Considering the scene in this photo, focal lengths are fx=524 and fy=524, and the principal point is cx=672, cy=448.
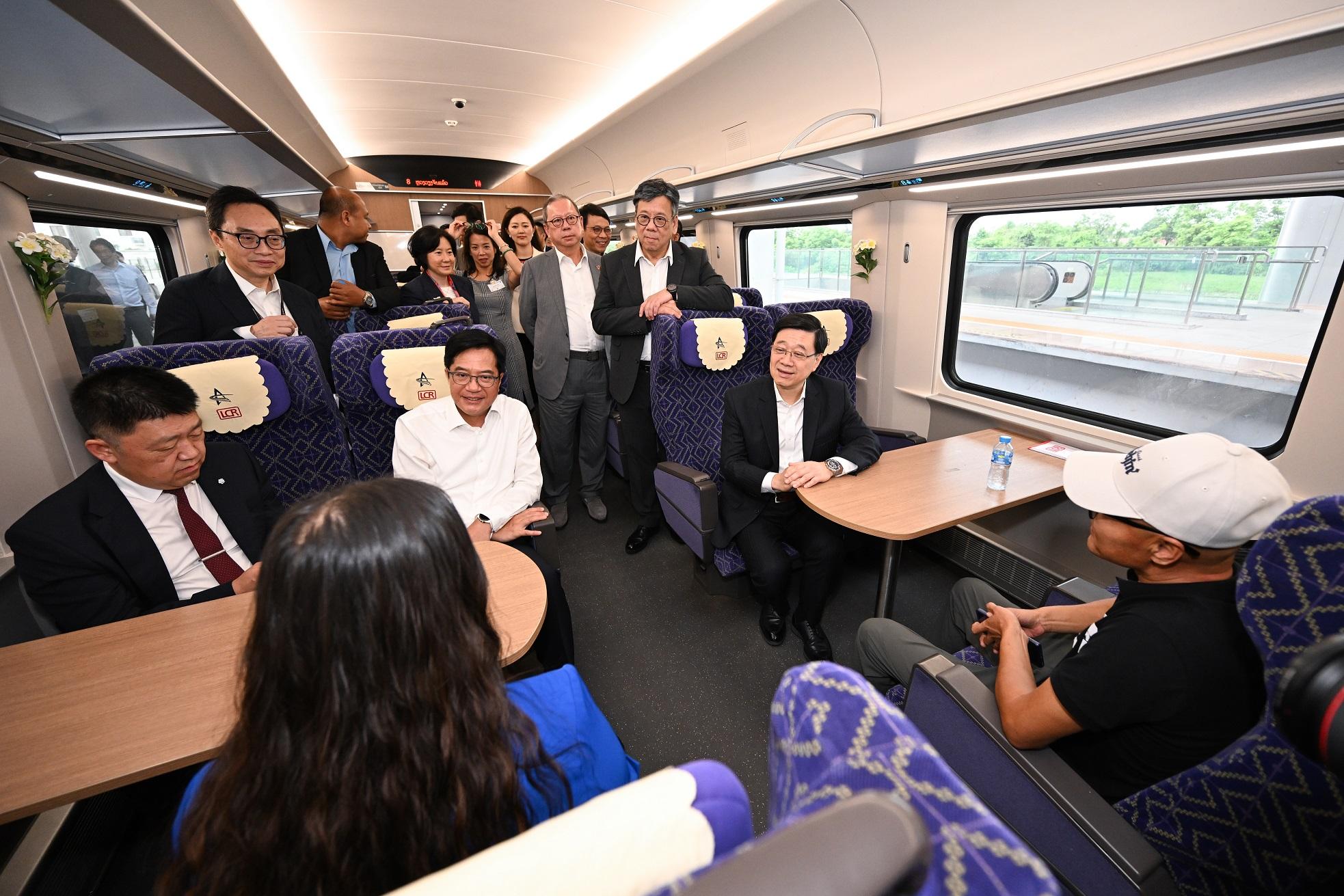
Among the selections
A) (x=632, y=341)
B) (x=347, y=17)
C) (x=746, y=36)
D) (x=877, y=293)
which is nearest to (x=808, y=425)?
(x=632, y=341)

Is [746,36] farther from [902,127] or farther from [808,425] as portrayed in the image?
[808,425]

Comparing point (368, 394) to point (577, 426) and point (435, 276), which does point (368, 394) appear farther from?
point (435, 276)

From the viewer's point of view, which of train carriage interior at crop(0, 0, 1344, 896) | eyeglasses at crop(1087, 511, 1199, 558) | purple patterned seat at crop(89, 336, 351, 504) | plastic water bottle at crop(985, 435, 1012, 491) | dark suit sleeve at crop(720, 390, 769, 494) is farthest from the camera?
dark suit sleeve at crop(720, 390, 769, 494)

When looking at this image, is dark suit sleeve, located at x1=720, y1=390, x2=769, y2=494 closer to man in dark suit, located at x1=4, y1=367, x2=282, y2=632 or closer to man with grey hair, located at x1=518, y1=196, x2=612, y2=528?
man with grey hair, located at x1=518, y1=196, x2=612, y2=528

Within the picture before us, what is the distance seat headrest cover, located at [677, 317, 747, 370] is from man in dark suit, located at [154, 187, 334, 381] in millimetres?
1746

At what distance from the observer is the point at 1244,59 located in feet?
4.14

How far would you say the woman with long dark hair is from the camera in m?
0.68

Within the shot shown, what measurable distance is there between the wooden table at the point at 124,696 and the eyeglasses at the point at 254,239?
5.97 feet

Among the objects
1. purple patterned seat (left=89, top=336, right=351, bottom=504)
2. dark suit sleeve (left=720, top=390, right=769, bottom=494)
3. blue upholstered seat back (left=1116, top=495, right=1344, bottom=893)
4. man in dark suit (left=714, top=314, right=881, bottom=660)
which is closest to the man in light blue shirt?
purple patterned seat (left=89, top=336, right=351, bottom=504)

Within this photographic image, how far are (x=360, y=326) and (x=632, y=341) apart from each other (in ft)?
7.01

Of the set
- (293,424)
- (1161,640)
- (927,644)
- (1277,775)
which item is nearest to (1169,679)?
(1161,640)

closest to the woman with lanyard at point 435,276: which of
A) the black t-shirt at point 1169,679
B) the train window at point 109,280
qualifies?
the train window at point 109,280

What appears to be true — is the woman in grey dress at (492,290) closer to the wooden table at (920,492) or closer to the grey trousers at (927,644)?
the wooden table at (920,492)

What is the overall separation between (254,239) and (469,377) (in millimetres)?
1309
